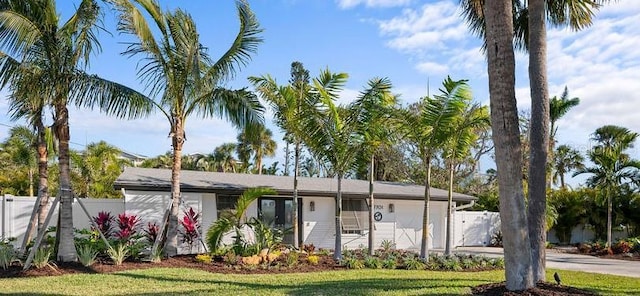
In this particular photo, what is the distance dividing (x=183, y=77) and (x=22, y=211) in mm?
7009

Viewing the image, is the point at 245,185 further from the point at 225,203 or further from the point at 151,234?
the point at 151,234

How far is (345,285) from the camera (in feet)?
31.9

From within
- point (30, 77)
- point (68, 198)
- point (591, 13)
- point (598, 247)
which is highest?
point (591, 13)

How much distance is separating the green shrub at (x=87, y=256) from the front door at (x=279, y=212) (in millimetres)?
7172

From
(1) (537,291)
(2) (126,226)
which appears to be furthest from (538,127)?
(2) (126,226)

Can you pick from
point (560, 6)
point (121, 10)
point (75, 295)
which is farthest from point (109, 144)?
point (560, 6)

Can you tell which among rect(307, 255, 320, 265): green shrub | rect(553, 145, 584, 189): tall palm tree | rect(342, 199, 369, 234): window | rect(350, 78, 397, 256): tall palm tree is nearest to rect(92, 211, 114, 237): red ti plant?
rect(307, 255, 320, 265): green shrub

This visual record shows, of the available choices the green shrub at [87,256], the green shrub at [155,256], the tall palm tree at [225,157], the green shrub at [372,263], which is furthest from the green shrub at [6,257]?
the tall palm tree at [225,157]

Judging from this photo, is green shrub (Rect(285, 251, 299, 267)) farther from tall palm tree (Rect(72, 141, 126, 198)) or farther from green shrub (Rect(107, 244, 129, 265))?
tall palm tree (Rect(72, 141, 126, 198))

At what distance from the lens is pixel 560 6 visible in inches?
415

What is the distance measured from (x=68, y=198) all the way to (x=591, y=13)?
1191 centimetres

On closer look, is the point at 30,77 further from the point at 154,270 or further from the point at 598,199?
the point at 598,199

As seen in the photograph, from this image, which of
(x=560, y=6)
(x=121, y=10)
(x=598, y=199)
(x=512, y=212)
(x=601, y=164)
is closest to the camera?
(x=512, y=212)

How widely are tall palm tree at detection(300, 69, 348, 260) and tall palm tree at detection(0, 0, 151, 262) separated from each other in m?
4.78
